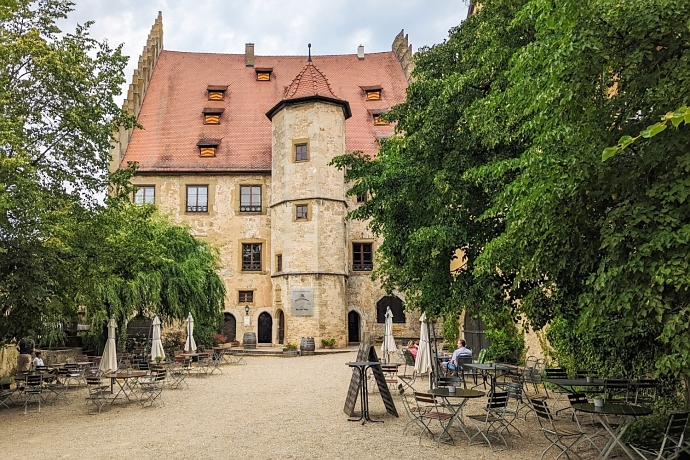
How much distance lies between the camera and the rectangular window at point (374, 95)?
35.6m

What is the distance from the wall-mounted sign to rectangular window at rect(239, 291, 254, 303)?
3.80 meters

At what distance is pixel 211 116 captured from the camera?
33750 millimetres

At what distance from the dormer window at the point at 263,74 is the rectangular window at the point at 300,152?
9.89m

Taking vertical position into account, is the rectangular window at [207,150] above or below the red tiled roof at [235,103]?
below

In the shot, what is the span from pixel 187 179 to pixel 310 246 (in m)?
8.16

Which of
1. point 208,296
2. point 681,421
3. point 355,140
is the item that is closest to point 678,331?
point 681,421

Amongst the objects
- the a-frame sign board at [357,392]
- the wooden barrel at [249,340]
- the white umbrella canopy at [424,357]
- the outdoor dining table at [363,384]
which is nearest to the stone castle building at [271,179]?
the wooden barrel at [249,340]

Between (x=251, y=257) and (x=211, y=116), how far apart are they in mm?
8746

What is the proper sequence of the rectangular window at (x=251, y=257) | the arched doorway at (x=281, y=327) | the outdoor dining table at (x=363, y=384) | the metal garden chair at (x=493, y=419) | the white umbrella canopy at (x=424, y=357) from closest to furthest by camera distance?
the metal garden chair at (x=493, y=419) < the outdoor dining table at (x=363, y=384) < the white umbrella canopy at (x=424, y=357) < the arched doorway at (x=281, y=327) < the rectangular window at (x=251, y=257)

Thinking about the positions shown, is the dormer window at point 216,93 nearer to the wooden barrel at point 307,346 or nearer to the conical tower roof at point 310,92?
the conical tower roof at point 310,92

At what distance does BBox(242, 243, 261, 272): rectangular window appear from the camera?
31.1m

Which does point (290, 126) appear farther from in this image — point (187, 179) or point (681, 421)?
point (681, 421)

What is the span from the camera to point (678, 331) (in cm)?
491

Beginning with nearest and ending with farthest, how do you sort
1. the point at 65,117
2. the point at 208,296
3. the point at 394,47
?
the point at 65,117 → the point at 208,296 → the point at 394,47
